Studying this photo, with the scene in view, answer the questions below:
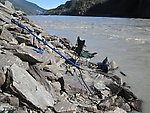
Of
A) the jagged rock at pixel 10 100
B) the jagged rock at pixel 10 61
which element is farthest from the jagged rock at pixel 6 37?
Answer: the jagged rock at pixel 10 100

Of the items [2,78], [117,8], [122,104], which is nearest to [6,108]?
[2,78]

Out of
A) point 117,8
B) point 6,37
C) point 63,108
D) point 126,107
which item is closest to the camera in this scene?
point 63,108

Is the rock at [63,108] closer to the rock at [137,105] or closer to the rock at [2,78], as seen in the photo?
the rock at [2,78]

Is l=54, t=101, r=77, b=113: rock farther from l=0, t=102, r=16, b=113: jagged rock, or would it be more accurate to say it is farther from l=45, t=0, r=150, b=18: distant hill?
l=45, t=0, r=150, b=18: distant hill

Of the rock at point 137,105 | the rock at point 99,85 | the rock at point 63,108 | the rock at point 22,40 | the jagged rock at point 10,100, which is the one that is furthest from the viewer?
the rock at point 22,40

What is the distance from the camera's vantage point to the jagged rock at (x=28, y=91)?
2568 mm

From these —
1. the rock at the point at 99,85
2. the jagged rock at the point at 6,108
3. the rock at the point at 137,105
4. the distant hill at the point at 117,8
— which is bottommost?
the rock at the point at 137,105

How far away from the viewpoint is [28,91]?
2.70m

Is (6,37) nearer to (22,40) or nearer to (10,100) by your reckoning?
(22,40)

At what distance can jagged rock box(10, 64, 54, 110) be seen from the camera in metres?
2.57

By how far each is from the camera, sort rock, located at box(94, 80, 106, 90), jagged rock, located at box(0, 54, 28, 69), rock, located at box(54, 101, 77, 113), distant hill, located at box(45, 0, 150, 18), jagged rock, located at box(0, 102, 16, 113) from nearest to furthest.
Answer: jagged rock, located at box(0, 102, 16, 113), rock, located at box(54, 101, 77, 113), jagged rock, located at box(0, 54, 28, 69), rock, located at box(94, 80, 106, 90), distant hill, located at box(45, 0, 150, 18)

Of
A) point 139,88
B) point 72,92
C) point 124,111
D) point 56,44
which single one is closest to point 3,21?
point 56,44

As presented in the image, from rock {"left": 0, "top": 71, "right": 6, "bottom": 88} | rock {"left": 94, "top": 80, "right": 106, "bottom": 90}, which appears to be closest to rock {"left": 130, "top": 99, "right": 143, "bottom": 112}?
rock {"left": 94, "top": 80, "right": 106, "bottom": 90}

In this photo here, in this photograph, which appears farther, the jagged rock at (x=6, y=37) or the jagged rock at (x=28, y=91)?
the jagged rock at (x=6, y=37)
